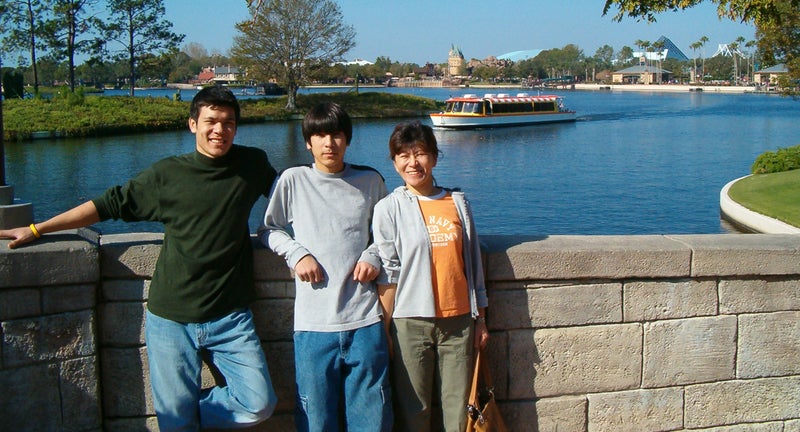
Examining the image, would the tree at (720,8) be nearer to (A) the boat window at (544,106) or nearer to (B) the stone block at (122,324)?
(B) the stone block at (122,324)

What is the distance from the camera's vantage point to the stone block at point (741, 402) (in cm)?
455

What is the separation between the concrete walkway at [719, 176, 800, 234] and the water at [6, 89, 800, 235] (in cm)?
71

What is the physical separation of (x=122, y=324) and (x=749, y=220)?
1804cm

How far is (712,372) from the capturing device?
4527mm

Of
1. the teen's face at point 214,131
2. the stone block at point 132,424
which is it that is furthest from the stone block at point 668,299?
the stone block at point 132,424

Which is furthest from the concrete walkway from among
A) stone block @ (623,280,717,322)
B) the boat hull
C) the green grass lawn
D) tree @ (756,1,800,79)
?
the boat hull

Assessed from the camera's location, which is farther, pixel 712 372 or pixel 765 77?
pixel 765 77

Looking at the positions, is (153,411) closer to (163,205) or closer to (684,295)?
(163,205)

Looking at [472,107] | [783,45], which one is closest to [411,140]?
[783,45]

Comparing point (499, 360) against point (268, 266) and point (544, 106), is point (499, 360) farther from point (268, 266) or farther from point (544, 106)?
point (544, 106)

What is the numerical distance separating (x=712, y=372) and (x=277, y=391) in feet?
7.99

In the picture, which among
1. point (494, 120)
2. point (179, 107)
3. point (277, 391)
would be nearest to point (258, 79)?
point (179, 107)

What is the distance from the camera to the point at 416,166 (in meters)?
3.85

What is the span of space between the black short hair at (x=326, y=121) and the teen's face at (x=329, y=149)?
22 millimetres
